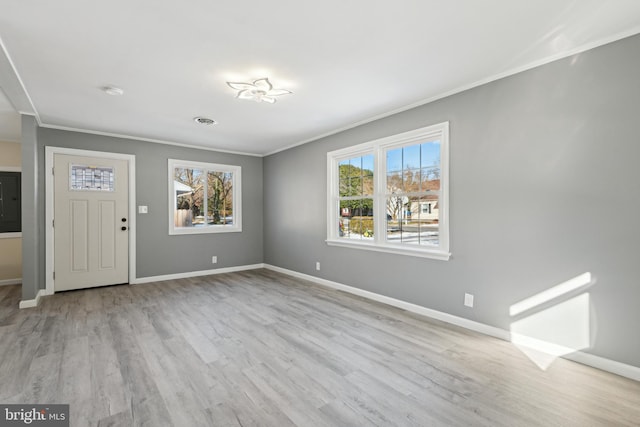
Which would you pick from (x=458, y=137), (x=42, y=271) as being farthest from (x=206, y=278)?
(x=458, y=137)

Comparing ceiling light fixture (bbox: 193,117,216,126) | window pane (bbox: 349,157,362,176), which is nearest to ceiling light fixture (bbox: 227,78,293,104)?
ceiling light fixture (bbox: 193,117,216,126)

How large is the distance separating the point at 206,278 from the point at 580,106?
5552mm

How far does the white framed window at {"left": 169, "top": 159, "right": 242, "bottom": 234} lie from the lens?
560 centimetres

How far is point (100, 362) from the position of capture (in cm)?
250

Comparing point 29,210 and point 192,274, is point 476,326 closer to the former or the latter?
point 192,274

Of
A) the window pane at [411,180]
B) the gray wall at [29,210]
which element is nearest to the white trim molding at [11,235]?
the gray wall at [29,210]

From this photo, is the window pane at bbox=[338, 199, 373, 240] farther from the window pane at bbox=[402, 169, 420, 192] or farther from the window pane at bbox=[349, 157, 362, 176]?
the window pane at bbox=[402, 169, 420, 192]

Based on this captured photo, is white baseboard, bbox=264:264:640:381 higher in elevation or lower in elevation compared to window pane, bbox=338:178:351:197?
lower

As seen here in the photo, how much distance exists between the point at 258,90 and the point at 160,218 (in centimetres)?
342

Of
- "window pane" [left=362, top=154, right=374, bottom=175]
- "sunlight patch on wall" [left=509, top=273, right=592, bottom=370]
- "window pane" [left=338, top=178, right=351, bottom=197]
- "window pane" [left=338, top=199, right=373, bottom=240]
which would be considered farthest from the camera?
"window pane" [left=338, top=178, right=351, bottom=197]

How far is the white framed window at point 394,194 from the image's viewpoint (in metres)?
3.50

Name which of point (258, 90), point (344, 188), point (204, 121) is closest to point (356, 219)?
point (344, 188)

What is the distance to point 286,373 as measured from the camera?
233 centimetres

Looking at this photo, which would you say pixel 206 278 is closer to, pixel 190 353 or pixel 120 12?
pixel 190 353
